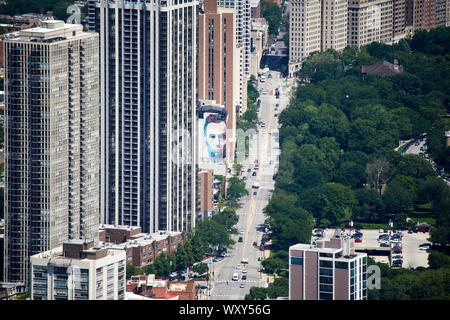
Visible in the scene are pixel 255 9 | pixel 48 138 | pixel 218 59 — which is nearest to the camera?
pixel 48 138

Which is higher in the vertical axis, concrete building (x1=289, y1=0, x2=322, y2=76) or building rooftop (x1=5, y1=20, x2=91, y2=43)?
concrete building (x1=289, y1=0, x2=322, y2=76)

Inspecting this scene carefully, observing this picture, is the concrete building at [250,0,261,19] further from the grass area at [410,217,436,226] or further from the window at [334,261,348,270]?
the window at [334,261,348,270]

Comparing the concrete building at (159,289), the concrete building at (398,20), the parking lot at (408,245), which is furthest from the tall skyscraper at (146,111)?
the concrete building at (398,20)

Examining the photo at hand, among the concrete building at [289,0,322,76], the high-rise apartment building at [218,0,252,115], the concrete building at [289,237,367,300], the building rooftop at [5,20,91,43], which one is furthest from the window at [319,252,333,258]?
the concrete building at [289,0,322,76]

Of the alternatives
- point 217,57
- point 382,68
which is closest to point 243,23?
point 217,57

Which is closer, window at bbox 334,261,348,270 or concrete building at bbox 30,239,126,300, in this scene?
concrete building at bbox 30,239,126,300

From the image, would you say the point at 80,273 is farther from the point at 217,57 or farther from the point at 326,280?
the point at 217,57

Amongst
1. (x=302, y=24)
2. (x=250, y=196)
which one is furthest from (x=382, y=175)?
(x=302, y=24)
